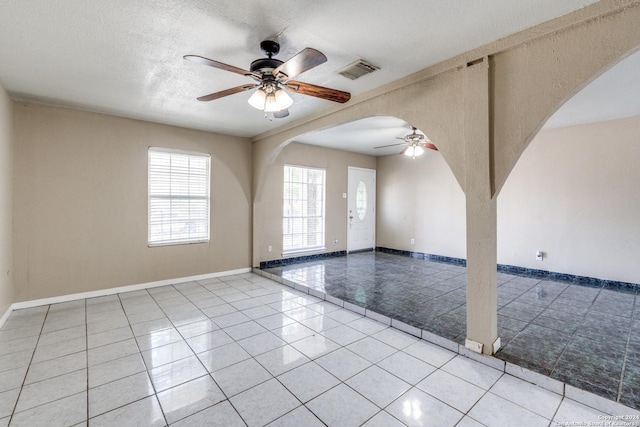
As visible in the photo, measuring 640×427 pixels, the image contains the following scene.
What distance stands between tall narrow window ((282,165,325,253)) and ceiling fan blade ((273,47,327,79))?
3939 millimetres

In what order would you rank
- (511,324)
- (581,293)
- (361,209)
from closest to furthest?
(511,324) < (581,293) < (361,209)

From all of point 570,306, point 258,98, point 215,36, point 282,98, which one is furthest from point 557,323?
point 215,36

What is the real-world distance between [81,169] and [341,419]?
4.54 meters

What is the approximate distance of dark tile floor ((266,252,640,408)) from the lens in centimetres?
219

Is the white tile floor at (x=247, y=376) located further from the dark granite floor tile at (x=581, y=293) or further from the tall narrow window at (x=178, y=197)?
the dark granite floor tile at (x=581, y=293)

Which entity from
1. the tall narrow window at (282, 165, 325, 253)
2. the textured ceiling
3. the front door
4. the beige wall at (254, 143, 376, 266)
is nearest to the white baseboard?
the beige wall at (254, 143, 376, 266)

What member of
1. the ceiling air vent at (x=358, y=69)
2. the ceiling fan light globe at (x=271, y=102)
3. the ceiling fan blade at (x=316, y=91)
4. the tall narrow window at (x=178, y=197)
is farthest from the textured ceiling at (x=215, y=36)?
the tall narrow window at (x=178, y=197)

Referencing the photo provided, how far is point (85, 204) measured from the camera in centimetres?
405

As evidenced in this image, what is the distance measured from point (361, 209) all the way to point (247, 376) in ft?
18.5

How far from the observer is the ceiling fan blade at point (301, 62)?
1.82 meters

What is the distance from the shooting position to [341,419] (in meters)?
1.80

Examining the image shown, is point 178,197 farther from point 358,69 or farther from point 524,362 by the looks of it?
point 524,362

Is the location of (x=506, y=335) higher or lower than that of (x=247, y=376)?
higher

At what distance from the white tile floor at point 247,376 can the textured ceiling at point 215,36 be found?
2624 millimetres
